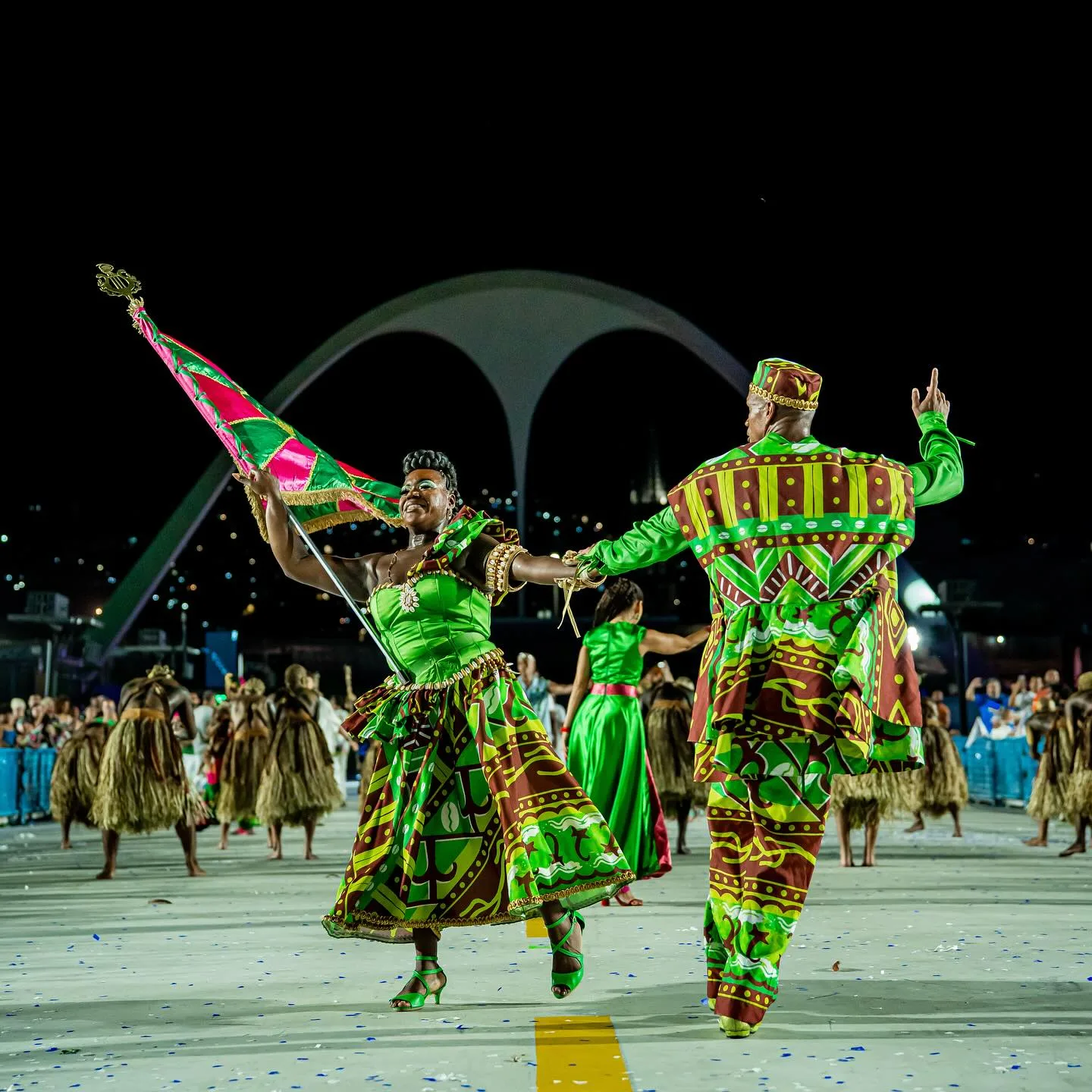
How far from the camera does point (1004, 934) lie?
22.3ft

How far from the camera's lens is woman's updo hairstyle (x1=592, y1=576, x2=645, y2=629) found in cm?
Result: 920

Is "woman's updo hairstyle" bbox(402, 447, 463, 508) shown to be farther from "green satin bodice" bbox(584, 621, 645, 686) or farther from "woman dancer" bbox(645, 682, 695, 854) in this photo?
"woman dancer" bbox(645, 682, 695, 854)

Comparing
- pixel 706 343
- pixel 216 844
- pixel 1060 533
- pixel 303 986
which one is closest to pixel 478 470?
pixel 706 343

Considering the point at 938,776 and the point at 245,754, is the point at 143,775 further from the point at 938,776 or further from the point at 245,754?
the point at 938,776

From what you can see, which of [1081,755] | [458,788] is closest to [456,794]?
[458,788]

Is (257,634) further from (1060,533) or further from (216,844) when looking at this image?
(216,844)

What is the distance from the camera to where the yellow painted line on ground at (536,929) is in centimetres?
694

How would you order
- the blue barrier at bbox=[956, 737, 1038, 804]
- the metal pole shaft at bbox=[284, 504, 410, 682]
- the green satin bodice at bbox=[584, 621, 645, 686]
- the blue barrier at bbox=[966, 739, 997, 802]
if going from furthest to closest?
1. the blue barrier at bbox=[966, 739, 997, 802]
2. the blue barrier at bbox=[956, 737, 1038, 804]
3. the green satin bodice at bbox=[584, 621, 645, 686]
4. the metal pole shaft at bbox=[284, 504, 410, 682]

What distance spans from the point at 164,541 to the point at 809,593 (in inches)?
1522

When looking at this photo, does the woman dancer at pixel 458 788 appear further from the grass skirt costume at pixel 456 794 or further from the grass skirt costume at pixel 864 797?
the grass skirt costume at pixel 864 797

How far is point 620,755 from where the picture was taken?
905 cm

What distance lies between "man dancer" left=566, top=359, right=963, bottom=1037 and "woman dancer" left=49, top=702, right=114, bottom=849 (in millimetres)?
9723

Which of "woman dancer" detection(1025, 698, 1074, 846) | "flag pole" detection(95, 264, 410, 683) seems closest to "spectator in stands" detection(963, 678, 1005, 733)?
"woman dancer" detection(1025, 698, 1074, 846)

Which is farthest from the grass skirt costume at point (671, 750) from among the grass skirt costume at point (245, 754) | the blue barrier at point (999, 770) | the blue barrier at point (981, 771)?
the blue barrier at point (981, 771)
